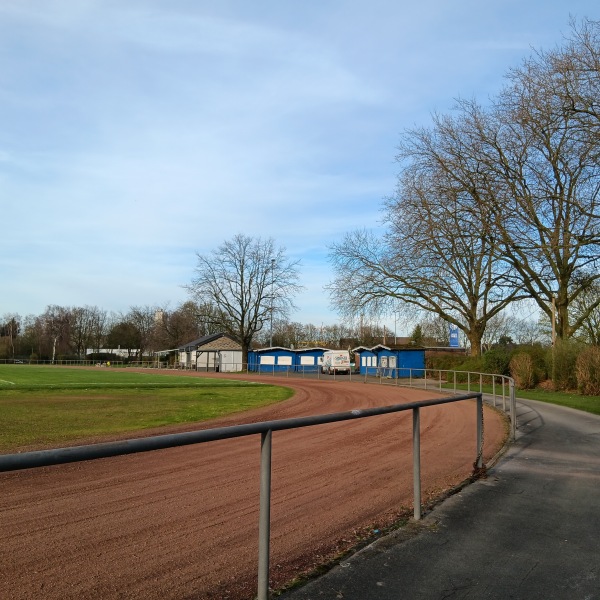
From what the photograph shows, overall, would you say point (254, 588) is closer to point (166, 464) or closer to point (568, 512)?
point (568, 512)

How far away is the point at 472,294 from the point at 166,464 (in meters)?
33.5

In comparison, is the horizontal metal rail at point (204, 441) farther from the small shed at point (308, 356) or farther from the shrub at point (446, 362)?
the small shed at point (308, 356)

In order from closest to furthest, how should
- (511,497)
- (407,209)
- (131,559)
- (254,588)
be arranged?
(254,588) < (131,559) < (511,497) < (407,209)

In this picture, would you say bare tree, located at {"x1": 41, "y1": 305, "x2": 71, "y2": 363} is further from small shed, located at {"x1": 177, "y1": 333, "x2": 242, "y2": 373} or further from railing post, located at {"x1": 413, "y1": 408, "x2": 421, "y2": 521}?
railing post, located at {"x1": 413, "y1": 408, "x2": 421, "y2": 521}

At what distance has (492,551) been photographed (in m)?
4.79

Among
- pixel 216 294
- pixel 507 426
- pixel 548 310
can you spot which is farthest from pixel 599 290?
pixel 216 294

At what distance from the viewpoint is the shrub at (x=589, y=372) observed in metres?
25.3

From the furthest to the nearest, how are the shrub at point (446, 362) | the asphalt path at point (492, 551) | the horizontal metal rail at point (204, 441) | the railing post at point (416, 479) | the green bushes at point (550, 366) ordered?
1. the shrub at point (446, 362)
2. the green bushes at point (550, 366)
3. the railing post at point (416, 479)
4. the asphalt path at point (492, 551)
5. the horizontal metal rail at point (204, 441)

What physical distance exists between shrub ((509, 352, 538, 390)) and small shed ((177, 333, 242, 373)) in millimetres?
42892

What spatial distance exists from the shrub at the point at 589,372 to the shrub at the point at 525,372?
15.0 feet

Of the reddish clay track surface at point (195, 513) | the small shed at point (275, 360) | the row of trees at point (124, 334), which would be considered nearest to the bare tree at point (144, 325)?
A: the row of trees at point (124, 334)

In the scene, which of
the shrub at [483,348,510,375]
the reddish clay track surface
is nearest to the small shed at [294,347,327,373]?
the shrub at [483,348,510,375]

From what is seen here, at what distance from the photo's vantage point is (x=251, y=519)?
5.87 m

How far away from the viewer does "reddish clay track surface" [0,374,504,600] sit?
168 inches
